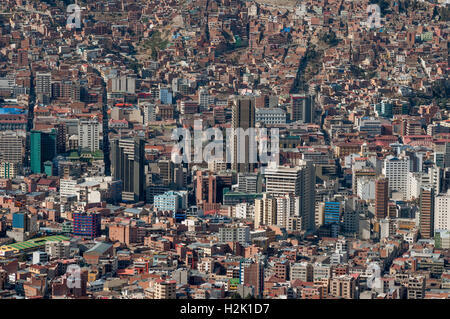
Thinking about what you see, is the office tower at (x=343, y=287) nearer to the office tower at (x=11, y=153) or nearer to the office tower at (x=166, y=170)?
the office tower at (x=166, y=170)

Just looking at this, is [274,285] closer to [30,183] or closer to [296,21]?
[30,183]

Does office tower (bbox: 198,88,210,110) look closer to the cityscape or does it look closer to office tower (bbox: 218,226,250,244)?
the cityscape

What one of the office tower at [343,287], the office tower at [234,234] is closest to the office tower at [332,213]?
the office tower at [234,234]

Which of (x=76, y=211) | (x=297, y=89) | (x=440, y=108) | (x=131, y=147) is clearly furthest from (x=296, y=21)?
(x=76, y=211)

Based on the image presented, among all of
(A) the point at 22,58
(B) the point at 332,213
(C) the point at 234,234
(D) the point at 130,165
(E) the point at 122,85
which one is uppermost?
(A) the point at 22,58

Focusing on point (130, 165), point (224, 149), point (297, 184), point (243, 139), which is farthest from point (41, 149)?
point (297, 184)

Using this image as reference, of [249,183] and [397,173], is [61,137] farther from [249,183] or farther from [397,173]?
[397,173]
